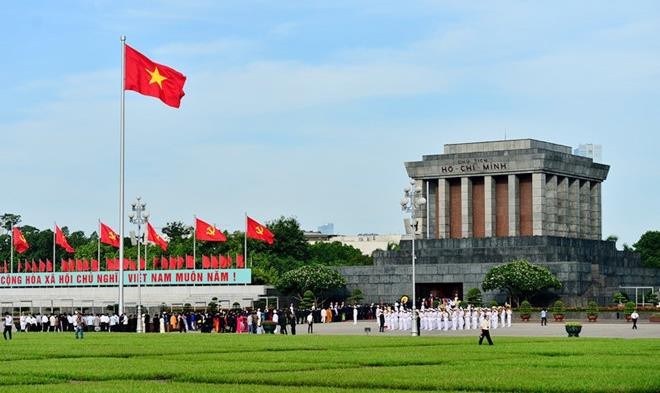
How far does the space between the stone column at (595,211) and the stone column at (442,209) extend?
38.4 feet

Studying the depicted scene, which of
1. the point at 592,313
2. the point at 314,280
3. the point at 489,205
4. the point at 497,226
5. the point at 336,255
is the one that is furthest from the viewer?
the point at 336,255

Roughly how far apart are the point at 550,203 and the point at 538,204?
152cm

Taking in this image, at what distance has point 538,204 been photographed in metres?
93.8

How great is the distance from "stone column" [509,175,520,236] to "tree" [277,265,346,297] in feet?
40.9

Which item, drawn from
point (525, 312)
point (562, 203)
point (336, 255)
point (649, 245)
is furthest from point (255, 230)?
point (649, 245)

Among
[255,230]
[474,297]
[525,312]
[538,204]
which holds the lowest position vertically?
[525,312]

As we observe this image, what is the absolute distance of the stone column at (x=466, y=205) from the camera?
317ft

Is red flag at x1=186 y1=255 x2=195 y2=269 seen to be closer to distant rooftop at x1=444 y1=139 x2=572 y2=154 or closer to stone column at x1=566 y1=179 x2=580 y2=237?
distant rooftop at x1=444 y1=139 x2=572 y2=154

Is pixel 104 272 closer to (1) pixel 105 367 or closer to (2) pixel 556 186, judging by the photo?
(2) pixel 556 186

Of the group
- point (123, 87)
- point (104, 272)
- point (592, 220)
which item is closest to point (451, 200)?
point (592, 220)

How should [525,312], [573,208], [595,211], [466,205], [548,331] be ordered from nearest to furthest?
[548,331], [525,312], [466,205], [573,208], [595,211]

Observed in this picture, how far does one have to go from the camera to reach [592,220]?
10225 centimetres

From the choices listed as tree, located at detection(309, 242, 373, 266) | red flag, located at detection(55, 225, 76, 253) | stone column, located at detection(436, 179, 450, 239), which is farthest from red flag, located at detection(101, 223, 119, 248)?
tree, located at detection(309, 242, 373, 266)

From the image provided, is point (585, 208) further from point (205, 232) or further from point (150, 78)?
point (150, 78)
